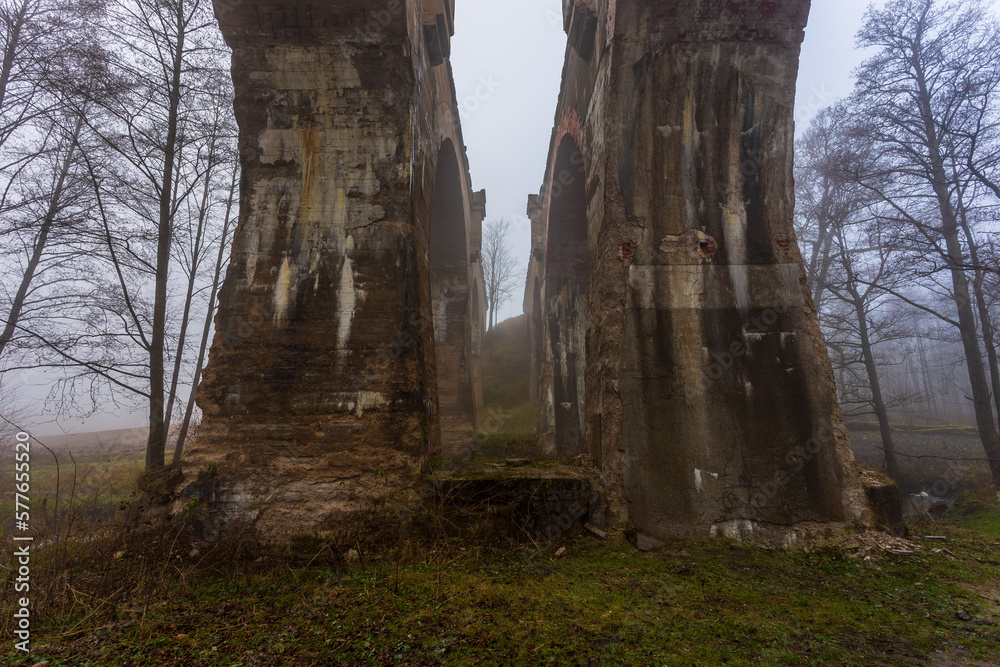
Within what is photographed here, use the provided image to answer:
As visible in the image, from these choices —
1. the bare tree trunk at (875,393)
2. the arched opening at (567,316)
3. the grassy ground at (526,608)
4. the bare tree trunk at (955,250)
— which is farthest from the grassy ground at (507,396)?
the bare tree trunk at (955,250)

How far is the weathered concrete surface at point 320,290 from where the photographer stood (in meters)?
3.95

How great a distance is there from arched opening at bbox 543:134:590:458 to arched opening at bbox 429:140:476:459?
2.04 m

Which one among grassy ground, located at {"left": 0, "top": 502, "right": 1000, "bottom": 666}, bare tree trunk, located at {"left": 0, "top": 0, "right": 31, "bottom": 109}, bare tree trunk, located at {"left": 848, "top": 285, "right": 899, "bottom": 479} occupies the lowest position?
grassy ground, located at {"left": 0, "top": 502, "right": 1000, "bottom": 666}

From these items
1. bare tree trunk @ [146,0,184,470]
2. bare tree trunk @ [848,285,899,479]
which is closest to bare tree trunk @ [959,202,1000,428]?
bare tree trunk @ [848,285,899,479]

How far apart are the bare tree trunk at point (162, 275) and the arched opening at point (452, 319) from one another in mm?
4717

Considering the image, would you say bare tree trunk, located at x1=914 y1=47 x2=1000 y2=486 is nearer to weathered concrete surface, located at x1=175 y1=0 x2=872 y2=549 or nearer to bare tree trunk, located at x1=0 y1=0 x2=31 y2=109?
weathered concrete surface, located at x1=175 y1=0 x2=872 y2=549

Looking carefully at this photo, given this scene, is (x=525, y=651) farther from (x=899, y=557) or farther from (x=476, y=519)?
(x=899, y=557)

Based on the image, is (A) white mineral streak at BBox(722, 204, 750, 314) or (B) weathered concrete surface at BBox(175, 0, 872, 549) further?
(A) white mineral streak at BBox(722, 204, 750, 314)

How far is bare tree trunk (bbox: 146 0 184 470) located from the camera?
6758 millimetres

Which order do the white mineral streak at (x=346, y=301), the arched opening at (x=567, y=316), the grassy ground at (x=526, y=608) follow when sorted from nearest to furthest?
the grassy ground at (x=526, y=608)
the white mineral streak at (x=346, y=301)
the arched opening at (x=567, y=316)

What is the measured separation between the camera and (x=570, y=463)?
14.8 ft

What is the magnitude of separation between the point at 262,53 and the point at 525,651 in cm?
573

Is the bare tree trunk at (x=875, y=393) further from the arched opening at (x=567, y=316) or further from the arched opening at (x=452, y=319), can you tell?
the arched opening at (x=452, y=319)

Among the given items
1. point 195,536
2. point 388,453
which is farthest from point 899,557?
point 195,536
